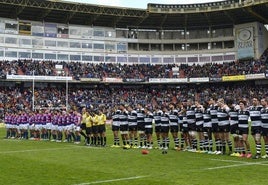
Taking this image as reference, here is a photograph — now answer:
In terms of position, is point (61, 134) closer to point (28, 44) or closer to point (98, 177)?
point (98, 177)

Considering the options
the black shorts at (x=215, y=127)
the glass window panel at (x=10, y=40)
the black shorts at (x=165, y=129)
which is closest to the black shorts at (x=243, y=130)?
the black shorts at (x=215, y=127)

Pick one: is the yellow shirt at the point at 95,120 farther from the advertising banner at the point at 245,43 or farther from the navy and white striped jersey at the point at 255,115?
the advertising banner at the point at 245,43

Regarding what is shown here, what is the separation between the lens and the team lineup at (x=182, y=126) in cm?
1582

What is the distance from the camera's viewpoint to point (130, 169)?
13.2 metres

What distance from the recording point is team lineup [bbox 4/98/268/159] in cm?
1582

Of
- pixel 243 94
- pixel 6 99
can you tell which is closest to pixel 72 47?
pixel 6 99

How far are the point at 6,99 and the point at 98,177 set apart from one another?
43758mm

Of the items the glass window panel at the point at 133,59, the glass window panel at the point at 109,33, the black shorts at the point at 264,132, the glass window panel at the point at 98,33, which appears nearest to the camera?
the black shorts at the point at 264,132

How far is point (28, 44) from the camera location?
202 feet

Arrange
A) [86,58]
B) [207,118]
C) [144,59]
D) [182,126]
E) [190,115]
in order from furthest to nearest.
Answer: [144,59]
[86,58]
[182,126]
[190,115]
[207,118]

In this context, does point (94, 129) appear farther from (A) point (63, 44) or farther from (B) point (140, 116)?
(A) point (63, 44)

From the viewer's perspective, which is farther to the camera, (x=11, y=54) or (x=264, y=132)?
(x=11, y=54)

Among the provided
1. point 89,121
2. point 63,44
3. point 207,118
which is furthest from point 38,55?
point 207,118

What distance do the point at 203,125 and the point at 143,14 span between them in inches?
1944
